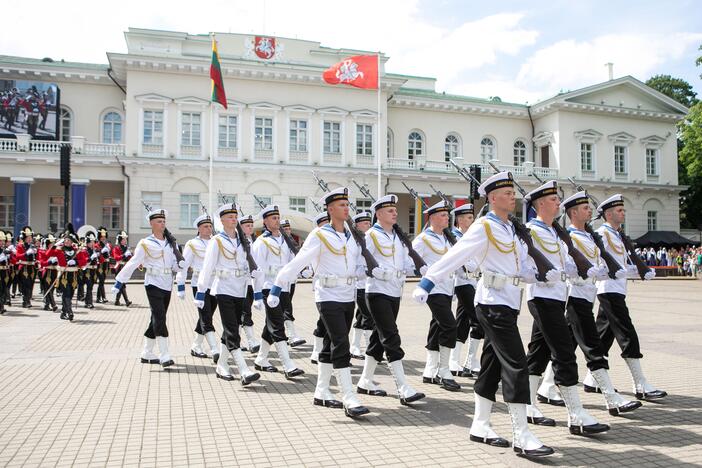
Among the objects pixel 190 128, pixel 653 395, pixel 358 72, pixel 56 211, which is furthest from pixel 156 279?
pixel 56 211

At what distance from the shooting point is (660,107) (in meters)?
45.9

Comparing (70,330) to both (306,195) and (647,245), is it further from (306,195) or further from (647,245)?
(647,245)

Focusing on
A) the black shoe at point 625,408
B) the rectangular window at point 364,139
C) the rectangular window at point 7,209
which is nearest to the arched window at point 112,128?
the rectangular window at point 7,209

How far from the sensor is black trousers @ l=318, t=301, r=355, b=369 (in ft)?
21.2

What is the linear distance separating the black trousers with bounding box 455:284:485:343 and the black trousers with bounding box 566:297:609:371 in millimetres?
1787

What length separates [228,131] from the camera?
35.8 meters

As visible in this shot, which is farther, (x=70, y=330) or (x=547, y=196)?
(x=70, y=330)

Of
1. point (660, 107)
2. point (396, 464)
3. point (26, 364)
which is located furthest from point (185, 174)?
point (660, 107)

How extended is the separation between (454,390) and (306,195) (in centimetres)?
2950

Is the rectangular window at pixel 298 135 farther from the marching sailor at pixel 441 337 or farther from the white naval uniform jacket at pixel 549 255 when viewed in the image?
the white naval uniform jacket at pixel 549 255

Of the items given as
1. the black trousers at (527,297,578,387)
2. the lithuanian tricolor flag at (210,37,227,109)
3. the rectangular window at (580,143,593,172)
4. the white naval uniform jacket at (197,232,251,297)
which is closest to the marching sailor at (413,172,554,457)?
the black trousers at (527,297,578,387)

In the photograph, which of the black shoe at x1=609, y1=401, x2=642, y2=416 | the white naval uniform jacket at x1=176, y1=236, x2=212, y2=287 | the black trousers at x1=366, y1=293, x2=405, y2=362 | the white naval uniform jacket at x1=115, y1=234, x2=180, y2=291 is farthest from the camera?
the white naval uniform jacket at x1=176, y1=236, x2=212, y2=287

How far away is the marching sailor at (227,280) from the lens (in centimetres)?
797

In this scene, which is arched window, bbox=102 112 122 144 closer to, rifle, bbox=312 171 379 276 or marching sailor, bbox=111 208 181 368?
marching sailor, bbox=111 208 181 368
